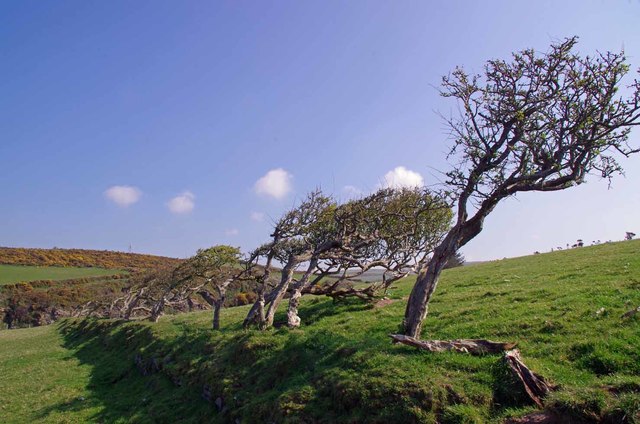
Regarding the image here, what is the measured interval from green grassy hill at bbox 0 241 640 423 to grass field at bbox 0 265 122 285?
321ft

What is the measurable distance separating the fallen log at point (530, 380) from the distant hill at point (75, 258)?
405 feet

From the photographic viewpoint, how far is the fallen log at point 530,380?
30.0 ft

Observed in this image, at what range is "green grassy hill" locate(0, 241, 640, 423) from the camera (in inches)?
369

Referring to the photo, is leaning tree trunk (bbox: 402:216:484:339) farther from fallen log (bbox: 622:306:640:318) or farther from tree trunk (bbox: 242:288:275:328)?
tree trunk (bbox: 242:288:275:328)

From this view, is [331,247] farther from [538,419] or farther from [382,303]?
[538,419]

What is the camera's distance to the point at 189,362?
18062mm

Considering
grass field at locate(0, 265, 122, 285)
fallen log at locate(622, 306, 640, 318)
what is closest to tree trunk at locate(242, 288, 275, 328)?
fallen log at locate(622, 306, 640, 318)

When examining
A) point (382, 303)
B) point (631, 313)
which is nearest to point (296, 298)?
point (382, 303)

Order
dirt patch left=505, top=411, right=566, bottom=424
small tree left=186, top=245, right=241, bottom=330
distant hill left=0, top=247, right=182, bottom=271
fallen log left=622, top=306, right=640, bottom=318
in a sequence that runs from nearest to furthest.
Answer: dirt patch left=505, top=411, right=566, bottom=424 → fallen log left=622, top=306, right=640, bottom=318 → small tree left=186, top=245, right=241, bottom=330 → distant hill left=0, top=247, right=182, bottom=271

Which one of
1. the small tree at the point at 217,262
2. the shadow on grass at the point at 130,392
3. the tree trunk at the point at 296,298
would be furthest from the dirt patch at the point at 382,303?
the small tree at the point at 217,262

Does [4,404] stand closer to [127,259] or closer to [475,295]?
[475,295]

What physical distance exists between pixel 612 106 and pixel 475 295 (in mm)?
11602

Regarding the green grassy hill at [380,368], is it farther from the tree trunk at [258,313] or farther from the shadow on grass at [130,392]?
the tree trunk at [258,313]

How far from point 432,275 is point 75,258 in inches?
6309
